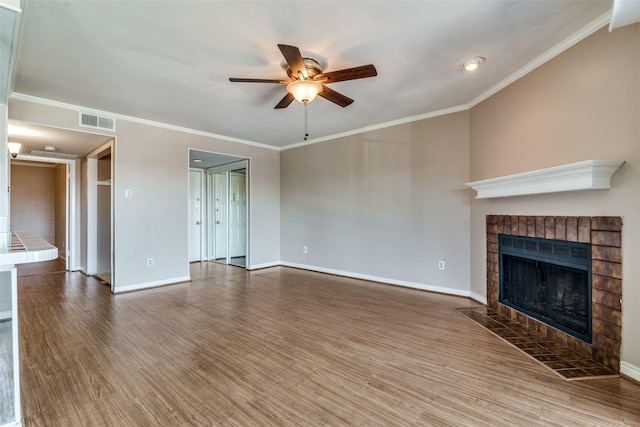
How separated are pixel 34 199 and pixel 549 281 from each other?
1115 centimetres

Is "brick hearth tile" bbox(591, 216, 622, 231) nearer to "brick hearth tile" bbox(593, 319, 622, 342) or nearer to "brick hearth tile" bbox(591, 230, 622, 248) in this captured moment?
"brick hearth tile" bbox(591, 230, 622, 248)

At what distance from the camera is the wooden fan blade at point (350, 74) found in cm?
232

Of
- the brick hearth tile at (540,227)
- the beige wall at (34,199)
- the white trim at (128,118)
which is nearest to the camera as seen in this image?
the brick hearth tile at (540,227)

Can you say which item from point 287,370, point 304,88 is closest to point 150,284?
point 287,370

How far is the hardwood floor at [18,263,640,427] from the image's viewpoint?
→ 1.68m

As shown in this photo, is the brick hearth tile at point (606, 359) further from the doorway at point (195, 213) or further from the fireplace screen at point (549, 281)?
the doorway at point (195, 213)

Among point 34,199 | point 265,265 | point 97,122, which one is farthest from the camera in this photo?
point 34,199

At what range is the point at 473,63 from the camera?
275cm

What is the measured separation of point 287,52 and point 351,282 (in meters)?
3.64

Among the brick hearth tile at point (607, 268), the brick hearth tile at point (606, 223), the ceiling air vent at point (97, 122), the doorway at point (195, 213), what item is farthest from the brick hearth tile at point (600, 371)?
the doorway at point (195, 213)

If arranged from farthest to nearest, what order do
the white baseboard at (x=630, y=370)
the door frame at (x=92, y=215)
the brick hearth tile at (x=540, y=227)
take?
the door frame at (x=92, y=215)
the brick hearth tile at (x=540, y=227)
the white baseboard at (x=630, y=370)

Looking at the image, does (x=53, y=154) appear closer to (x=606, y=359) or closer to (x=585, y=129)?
(x=585, y=129)

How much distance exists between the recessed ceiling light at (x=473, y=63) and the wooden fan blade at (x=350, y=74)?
102cm

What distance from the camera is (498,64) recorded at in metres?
2.80
